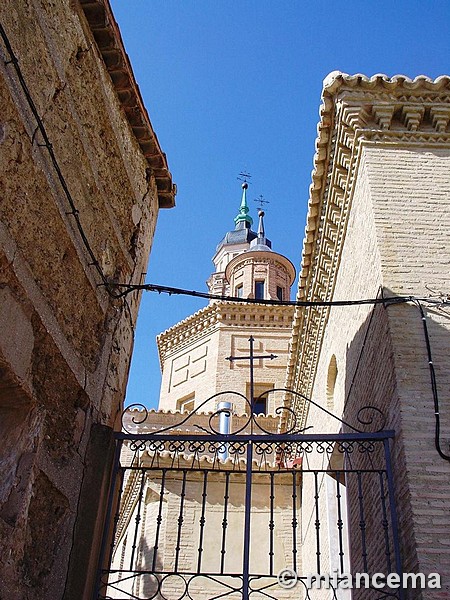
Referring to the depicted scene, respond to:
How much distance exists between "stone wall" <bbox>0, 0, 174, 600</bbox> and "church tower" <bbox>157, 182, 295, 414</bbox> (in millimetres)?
13934

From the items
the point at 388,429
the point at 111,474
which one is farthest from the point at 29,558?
the point at 388,429

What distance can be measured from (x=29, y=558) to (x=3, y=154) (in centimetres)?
228

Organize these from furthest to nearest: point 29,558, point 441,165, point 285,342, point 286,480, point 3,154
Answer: point 285,342 → point 286,480 → point 441,165 → point 29,558 → point 3,154

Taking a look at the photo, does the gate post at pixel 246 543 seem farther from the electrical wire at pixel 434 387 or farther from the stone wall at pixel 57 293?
the electrical wire at pixel 434 387

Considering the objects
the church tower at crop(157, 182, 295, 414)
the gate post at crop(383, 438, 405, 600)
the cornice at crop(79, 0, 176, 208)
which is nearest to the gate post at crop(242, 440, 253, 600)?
the gate post at crop(383, 438, 405, 600)

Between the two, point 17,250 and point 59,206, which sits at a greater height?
point 59,206

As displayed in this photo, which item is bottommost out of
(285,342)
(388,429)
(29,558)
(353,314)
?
(29,558)

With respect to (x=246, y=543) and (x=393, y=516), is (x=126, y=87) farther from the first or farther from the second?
(x=393, y=516)

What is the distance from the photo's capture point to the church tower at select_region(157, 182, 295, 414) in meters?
19.9

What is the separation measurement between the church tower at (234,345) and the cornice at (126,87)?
12.7m

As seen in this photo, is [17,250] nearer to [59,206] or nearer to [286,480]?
[59,206]

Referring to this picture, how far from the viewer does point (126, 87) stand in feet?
18.1

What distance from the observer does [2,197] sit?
3.51 metres

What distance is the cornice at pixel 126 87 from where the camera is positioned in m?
5.01
